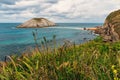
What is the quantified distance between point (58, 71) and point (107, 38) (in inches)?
1196

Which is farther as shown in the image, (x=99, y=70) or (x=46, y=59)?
(x=46, y=59)

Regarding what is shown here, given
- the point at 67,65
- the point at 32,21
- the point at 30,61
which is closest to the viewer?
the point at 67,65

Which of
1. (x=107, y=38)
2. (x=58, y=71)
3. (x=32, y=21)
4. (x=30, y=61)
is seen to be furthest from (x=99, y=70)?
(x=32, y=21)

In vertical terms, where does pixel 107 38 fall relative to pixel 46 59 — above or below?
below

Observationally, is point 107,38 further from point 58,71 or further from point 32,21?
point 32,21

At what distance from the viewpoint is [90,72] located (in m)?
4.69

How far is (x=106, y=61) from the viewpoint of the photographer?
21.1 feet

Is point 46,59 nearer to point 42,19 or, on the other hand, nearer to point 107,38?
point 107,38

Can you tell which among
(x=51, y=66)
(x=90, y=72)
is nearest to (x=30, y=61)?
(x=51, y=66)

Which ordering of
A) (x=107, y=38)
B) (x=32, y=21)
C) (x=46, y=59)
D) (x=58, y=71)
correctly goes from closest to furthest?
(x=58, y=71) → (x=46, y=59) → (x=107, y=38) → (x=32, y=21)

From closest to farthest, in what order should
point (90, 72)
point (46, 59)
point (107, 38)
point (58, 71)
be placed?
point (90, 72) < point (58, 71) < point (46, 59) < point (107, 38)

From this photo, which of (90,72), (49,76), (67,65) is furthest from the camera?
(67,65)

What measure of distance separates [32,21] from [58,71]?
7218 inches

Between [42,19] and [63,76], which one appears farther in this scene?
[42,19]
